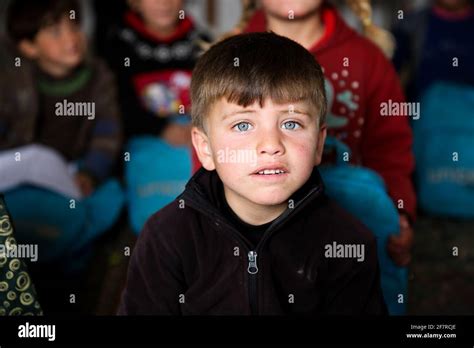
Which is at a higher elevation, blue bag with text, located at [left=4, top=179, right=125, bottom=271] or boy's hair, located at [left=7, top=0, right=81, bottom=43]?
boy's hair, located at [left=7, top=0, right=81, bottom=43]

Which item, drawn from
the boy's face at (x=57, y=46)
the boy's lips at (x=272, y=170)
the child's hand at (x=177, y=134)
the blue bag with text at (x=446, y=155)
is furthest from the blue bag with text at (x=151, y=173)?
the boy's lips at (x=272, y=170)

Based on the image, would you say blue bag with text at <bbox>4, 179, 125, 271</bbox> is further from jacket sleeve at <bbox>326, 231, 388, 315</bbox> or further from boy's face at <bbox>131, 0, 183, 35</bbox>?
jacket sleeve at <bbox>326, 231, 388, 315</bbox>

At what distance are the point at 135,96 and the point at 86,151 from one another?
18 centimetres

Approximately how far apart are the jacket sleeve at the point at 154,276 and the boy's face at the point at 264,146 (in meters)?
0.11

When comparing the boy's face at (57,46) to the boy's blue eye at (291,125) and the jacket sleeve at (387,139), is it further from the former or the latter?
the boy's blue eye at (291,125)

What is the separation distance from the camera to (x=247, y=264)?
1.13 metres

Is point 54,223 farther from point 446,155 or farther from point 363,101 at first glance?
point 446,155

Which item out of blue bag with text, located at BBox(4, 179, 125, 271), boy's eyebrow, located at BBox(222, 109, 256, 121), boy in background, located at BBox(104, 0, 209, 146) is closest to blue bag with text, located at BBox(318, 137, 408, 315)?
boy's eyebrow, located at BBox(222, 109, 256, 121)

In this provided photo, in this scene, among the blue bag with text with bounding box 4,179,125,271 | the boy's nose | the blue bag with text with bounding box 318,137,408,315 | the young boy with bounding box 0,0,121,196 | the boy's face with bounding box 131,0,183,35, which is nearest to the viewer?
the boy's nose

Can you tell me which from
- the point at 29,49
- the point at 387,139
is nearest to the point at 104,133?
the point at 29,49

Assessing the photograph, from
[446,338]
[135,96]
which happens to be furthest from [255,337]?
[135,96]

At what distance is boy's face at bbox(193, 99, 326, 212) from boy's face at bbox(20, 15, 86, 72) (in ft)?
3.12

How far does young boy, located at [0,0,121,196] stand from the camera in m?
1.97

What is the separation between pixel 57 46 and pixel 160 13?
0.26m
